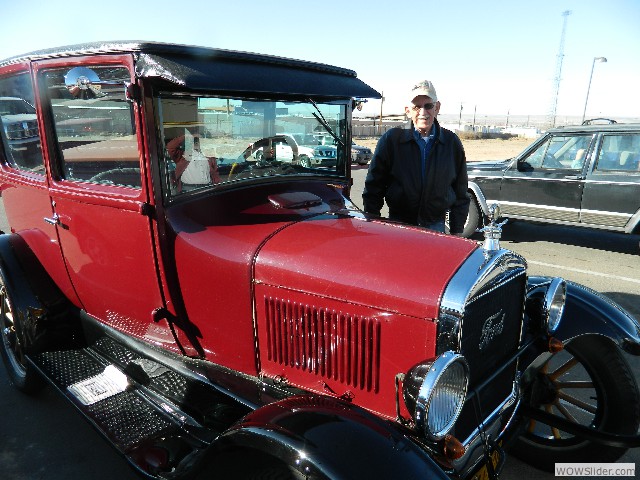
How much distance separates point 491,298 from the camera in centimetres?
190

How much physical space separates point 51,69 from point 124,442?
1865mm

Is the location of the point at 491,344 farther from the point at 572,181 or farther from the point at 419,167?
the point at 572,181

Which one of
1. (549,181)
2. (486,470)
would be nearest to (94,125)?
(486,470)

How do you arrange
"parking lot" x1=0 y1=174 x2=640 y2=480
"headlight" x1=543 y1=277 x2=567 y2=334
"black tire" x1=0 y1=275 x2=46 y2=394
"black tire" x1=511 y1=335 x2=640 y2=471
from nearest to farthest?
"headlight" x1=543 y1=277 x2=567 y2=334
"black tire" x1=511 y1=335 x2=640 y2=471
"parking lot" x1=0 y1=174 x2=640 y2=480
"black tire" x1=0 y1=275 x2=46 y2=394

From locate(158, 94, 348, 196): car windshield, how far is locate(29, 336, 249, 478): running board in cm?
99

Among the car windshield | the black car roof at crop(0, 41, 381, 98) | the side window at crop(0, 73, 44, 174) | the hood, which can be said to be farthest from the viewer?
the side window at crop(0, 73, 44, 174)

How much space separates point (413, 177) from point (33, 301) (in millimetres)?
2548

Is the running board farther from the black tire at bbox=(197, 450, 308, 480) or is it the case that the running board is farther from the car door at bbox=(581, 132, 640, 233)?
the car door at bbox=(581, 132, 640, 233)

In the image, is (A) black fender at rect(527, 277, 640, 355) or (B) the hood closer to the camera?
(B) the hood

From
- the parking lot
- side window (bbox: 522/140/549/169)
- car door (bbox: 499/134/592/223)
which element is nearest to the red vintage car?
the parking lot

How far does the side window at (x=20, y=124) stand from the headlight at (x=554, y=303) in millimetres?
2803

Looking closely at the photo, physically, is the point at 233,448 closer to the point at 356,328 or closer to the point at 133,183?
the point at 356,328

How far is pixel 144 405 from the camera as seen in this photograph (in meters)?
2.35

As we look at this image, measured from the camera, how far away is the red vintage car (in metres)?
1.66
